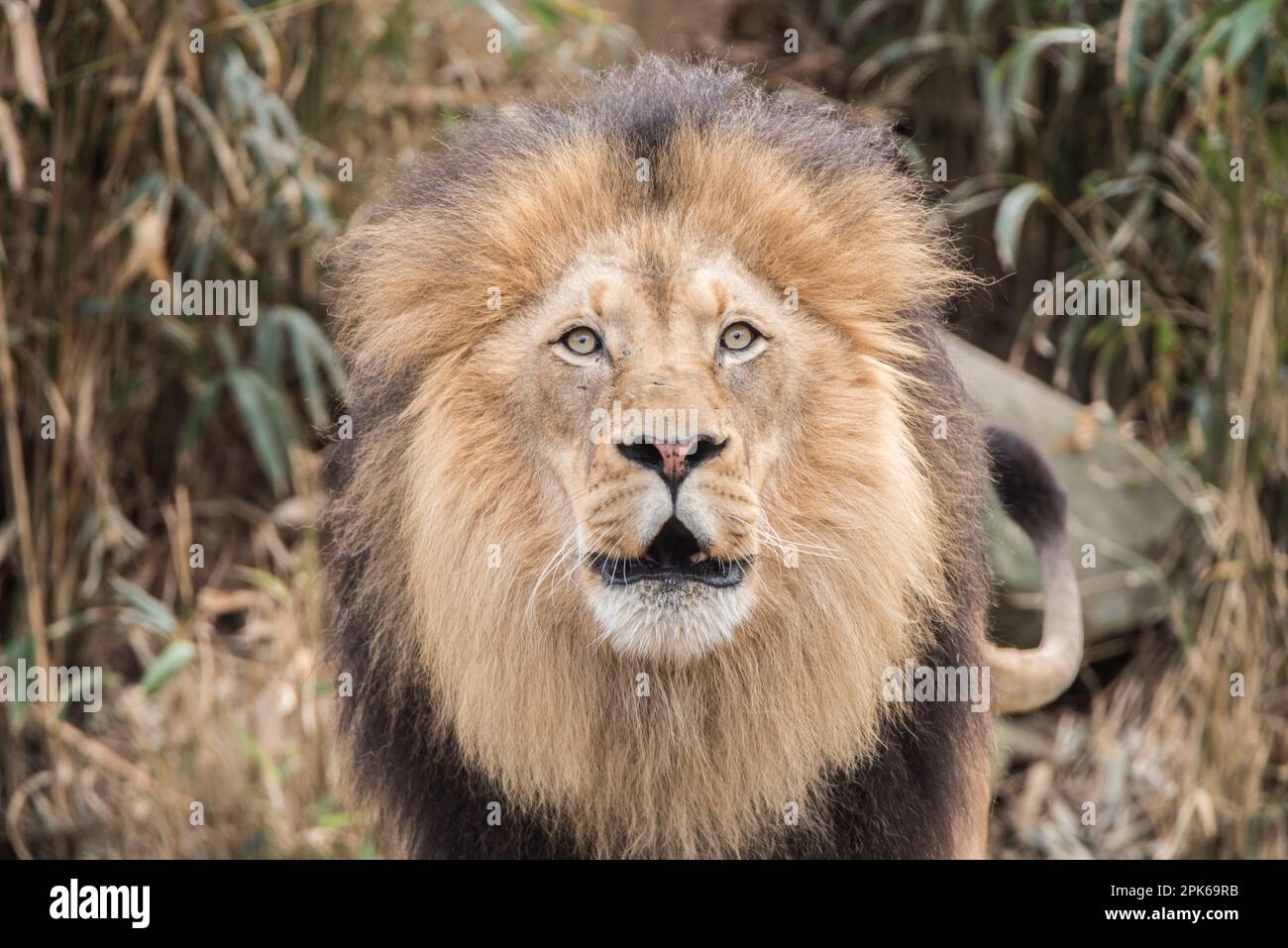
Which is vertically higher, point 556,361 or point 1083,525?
point 556,361

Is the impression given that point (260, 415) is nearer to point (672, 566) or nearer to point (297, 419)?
point (297, 419)

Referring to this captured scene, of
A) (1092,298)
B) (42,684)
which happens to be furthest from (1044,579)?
(42,684)

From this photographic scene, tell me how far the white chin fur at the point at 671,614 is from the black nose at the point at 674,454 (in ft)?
0.57

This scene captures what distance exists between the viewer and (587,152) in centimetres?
243

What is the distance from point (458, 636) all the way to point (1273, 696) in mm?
2860

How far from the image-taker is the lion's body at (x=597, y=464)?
2350mm

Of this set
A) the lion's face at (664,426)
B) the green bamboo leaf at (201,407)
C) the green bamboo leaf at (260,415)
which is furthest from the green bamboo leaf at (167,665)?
the lion's face at (664,426)

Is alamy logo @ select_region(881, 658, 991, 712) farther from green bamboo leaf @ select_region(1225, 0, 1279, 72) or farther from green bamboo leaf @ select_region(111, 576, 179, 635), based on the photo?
green bamboo leaf @ select_region(111, 576, 179, 635)

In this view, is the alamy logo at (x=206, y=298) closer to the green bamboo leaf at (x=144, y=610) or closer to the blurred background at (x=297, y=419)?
the blurred background at (x=297, y=419)

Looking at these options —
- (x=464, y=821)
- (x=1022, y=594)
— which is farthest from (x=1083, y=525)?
(x=464, y=821)

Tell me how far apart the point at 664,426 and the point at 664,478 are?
0.24ft
